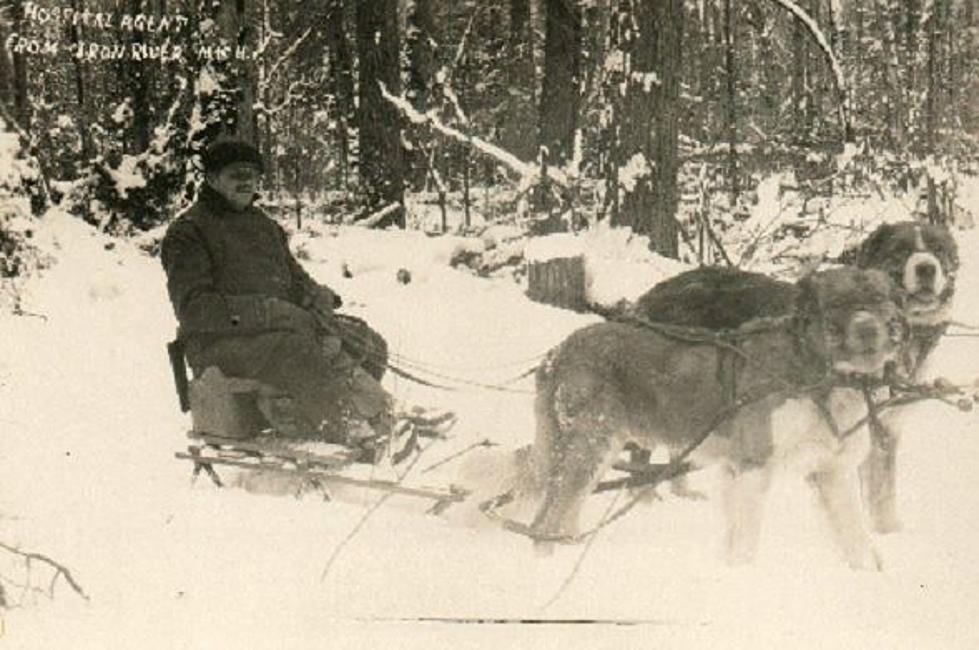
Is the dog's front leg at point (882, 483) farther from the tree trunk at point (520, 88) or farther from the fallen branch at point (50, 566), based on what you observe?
the tree trunk at point (520, 88)

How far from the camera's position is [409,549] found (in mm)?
3979

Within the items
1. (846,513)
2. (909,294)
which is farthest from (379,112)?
(846,513)

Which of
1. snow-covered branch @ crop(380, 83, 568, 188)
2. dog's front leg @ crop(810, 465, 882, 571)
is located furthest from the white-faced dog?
snow-covered branch @ crop(380, 83, 568, 188)

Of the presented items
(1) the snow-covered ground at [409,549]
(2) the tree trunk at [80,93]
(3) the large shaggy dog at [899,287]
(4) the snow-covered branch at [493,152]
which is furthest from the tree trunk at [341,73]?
(3) the large shaggy dog at [899,287]

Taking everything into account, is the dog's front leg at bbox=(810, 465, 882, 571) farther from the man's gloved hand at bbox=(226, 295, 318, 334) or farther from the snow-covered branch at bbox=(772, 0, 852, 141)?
the man's gloved hand at bbox=(226, 295, 318, 334)

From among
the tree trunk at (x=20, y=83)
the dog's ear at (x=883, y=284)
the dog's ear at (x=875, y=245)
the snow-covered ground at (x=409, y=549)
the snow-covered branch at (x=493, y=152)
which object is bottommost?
the snow-covered ground at (x=409, y=549)

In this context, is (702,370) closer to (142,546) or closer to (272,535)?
(272,535)

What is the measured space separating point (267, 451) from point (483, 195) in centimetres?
274

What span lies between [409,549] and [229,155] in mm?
2311

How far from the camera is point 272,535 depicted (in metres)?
4.04

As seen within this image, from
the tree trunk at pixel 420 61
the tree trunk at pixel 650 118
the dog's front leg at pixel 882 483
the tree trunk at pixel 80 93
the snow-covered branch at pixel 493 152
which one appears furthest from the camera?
the tree trunk at pixel 420 61

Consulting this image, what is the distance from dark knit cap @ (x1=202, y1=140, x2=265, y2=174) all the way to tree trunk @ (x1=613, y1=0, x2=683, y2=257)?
1.80m

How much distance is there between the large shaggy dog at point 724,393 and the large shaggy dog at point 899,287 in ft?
0.59

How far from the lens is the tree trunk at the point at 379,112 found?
644 centimetres
